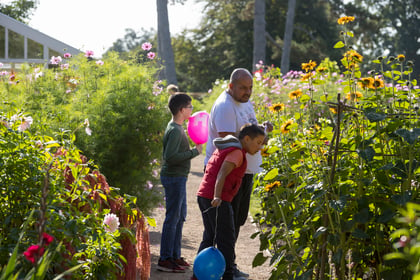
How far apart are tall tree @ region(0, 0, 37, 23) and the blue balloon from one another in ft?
72.2

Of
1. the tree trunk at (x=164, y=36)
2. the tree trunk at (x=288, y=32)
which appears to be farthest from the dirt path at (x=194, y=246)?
the tree trunk at (x=288, y=32)

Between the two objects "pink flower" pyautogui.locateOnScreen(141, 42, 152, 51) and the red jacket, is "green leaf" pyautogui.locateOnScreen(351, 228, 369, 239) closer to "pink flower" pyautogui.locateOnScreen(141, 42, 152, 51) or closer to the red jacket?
the red jacket

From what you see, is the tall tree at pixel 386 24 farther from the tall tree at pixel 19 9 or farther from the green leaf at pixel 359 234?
the green leaf at pixel 359 234

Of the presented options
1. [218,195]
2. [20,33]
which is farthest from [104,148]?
[20,33]

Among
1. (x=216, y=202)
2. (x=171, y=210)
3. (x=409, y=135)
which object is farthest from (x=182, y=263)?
(x=409, y=135)

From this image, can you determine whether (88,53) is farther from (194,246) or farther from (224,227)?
(224,227)

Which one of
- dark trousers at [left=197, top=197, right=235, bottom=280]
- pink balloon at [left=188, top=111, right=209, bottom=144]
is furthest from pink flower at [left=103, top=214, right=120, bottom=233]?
pink balloon at [left=188, top=111, right=209, bottom=144]

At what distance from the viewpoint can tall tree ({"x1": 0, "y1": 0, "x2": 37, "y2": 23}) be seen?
2436 cm

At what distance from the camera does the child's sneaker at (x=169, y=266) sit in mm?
4582

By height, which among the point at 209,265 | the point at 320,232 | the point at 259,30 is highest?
the point at 259,30

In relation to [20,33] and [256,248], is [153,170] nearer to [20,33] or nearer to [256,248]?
[256,248]

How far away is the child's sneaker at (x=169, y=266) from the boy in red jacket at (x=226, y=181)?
62cm

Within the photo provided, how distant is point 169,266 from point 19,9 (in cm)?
2312

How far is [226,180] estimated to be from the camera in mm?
3941
